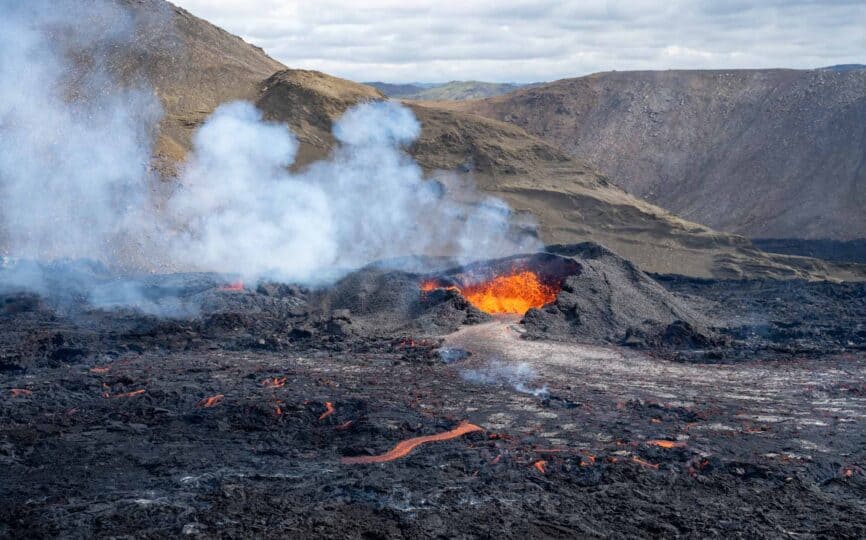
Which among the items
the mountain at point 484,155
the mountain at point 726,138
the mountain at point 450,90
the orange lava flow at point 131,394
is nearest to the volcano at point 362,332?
the orange lava flow at point 131,394

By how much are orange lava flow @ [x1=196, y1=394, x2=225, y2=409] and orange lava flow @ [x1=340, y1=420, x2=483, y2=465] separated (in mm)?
4153

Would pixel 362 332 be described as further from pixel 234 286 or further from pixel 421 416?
pixel 421 416

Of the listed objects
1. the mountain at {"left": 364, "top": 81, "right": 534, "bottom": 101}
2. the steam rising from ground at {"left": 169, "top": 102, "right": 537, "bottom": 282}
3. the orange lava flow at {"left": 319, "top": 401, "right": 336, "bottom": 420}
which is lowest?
the orange lava flow at {"left": 319, "top": 401, "right": 336, "bottom": 420}

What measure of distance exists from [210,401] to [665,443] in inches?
359

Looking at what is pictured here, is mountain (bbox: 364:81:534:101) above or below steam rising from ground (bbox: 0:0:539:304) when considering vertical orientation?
above

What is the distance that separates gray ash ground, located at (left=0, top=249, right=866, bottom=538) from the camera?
12.0 meters

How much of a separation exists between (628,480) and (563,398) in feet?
15.7

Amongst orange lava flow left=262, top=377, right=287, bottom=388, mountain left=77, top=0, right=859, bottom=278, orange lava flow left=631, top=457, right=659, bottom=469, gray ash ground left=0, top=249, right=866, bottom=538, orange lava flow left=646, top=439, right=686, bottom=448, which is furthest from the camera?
mountain left=77, top=0, right=859, bottom=278

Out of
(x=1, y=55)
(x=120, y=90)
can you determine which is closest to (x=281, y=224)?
(x=120, y=90)

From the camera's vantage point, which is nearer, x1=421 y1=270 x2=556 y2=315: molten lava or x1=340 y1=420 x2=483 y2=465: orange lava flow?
x1=340 y1=420 x2=483 y2=465: orange lava flow

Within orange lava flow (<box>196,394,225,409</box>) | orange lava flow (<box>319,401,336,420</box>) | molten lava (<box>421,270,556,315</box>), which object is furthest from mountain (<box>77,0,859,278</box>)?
orange lava flow (<box>319,401,336,420</box>)

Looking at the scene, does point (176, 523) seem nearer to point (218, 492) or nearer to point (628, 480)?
point (218, 492)

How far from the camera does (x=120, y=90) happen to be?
40.6m

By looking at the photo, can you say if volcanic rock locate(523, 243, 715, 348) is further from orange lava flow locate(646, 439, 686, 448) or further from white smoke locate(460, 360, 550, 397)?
orange lava flow locate(646, 439, 686, 448)
